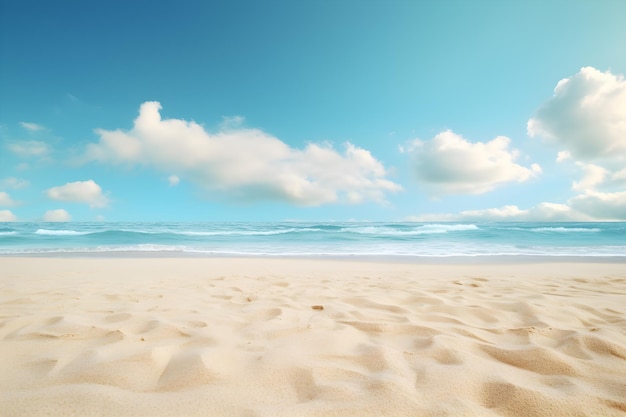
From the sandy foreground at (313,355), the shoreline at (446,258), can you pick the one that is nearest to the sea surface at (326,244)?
the shoreline at (446,258)

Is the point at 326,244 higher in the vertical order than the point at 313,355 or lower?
higher

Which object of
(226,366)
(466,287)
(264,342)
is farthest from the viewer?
(466,287)

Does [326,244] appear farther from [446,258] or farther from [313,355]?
[313,355]

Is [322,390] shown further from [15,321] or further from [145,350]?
[15,321]

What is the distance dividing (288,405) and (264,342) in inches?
32.3

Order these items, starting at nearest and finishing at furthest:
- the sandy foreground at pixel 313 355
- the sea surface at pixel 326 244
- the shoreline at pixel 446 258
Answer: the sandy foreground at pixel 313 355 < the shoreline at pixel 446 258 < the sea surface at pixel 326 244

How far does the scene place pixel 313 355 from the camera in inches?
71.9

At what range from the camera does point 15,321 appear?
2488mm

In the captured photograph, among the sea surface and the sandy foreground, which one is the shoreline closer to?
the sea surface

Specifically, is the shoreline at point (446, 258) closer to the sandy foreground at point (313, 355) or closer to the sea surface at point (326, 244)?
the sea surface at point (326, 244)

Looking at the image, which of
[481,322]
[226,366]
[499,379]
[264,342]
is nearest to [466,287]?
[481,322]

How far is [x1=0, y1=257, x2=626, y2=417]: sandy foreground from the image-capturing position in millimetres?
1316

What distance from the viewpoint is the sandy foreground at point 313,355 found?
4.32 feet

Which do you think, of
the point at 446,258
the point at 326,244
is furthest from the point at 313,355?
the point at 326,244
